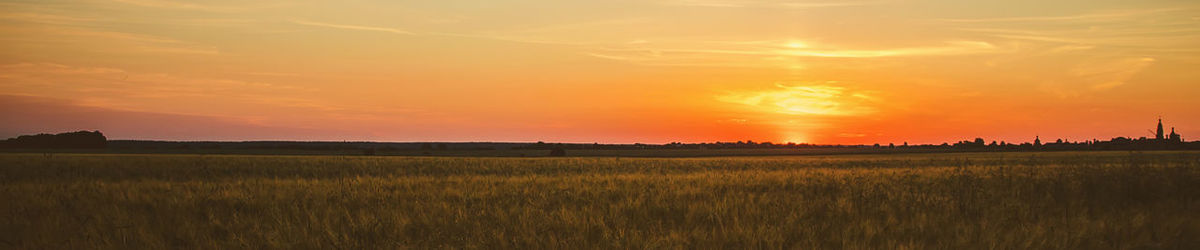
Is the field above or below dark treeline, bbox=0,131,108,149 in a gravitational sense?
below

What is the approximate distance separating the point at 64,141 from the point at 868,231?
122472mm

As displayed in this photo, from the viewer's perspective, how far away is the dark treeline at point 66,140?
340 ft

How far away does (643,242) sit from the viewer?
7.50m

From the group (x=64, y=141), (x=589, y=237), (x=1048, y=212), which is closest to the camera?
(x=589, y=237)

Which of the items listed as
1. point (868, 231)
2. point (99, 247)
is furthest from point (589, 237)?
point (99, 247)

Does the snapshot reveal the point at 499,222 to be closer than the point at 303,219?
Yes

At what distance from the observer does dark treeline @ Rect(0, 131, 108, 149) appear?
340 ft

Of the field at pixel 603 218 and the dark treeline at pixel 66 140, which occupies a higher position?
the dark treeline at pixel 66 140

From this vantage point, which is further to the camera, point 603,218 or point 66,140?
point 66,140

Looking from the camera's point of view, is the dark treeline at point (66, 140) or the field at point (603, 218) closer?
the field at point (603, 218)

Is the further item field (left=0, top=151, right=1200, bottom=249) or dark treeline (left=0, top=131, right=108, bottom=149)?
dark treeline (left=0, top=131, right=108, bottom=149)

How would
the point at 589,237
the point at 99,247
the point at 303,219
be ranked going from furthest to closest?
1. the point at 303,219
2. the point at 589,237
3. the point at 99,247

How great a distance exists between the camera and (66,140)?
346ft

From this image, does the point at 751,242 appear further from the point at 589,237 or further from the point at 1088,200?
the point at 1088,200
